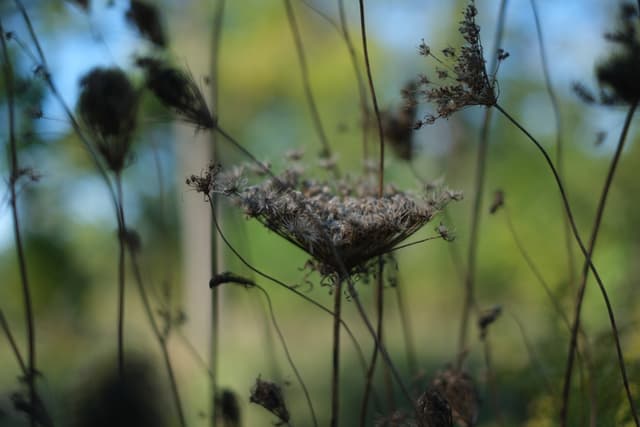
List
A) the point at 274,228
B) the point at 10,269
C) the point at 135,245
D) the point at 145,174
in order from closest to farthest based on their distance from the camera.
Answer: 1. the point at 274,228
2. the point at 135,245
3. the point at 10,269
4. the point at 145,174

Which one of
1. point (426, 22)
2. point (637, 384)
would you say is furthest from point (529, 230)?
point (637, 384)

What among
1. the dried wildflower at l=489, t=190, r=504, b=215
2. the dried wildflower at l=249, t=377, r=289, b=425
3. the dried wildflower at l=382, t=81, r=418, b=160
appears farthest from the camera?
the dried wildflower at l=382, t=81, r=418, b=160

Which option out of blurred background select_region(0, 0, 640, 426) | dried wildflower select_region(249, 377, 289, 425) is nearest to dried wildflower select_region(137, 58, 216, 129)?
dried wildflower select_region(249, 377, 289, 425)

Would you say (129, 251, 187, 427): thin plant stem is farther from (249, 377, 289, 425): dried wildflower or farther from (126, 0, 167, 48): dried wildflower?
(126, 0, 167, 48): dried wildflower

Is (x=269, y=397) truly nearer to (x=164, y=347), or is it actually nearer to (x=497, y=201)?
(x=164, y=347)

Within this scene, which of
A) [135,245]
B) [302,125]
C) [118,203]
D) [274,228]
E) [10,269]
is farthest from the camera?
[302,125]

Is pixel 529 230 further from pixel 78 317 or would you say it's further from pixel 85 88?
pixel 85 88

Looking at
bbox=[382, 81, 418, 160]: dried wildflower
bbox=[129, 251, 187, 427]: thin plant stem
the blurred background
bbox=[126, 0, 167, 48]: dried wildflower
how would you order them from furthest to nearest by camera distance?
the blurred background
bbox=[382, 81, 418, 160]: dried wildflower
bbox=[126, 0, 167, 48]: dried wildflower
bbox=[129, 251, 187, 427]: thin plant stem
